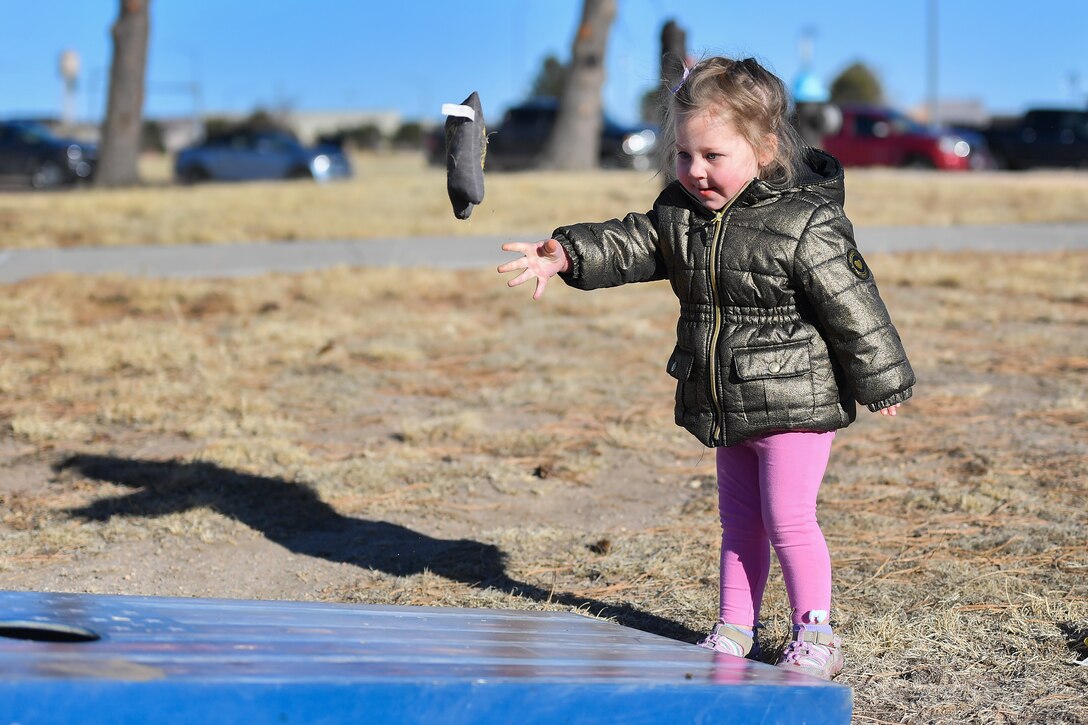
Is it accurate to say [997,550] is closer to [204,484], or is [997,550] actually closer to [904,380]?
[904,380]

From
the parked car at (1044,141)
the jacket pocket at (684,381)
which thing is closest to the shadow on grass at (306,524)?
the jacket pocket at (684,381)

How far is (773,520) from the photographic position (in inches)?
116

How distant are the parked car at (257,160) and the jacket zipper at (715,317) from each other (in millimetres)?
21964

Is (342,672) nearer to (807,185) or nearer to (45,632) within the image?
(45,632)

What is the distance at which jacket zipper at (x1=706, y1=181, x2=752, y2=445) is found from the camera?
291 cm

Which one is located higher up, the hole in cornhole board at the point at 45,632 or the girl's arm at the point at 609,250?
the girl's arm at the point at 609,250

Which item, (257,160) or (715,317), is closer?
(715,317)

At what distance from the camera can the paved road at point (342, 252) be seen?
391 inches

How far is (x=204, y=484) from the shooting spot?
4.59m

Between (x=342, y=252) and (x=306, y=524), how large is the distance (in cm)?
691

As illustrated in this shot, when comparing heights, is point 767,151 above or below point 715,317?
above

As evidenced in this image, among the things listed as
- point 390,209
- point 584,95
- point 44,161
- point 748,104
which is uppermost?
point 584,95

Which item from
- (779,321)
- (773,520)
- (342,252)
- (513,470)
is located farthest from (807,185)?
(342,252)

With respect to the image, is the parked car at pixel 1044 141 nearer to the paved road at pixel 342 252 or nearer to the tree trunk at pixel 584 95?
the tree trunk at pixel 584 95
